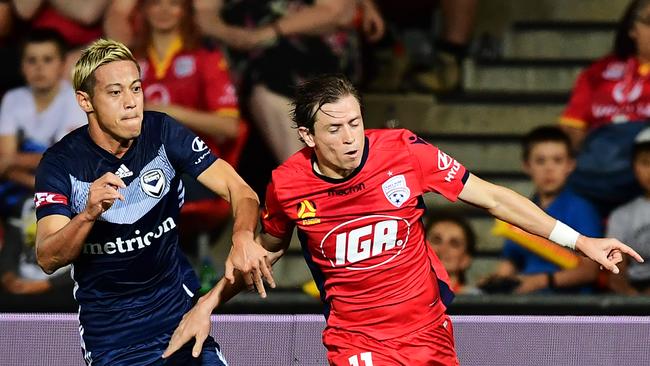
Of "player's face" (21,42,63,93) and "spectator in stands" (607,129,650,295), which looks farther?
"player's face" (21,42,63,93)

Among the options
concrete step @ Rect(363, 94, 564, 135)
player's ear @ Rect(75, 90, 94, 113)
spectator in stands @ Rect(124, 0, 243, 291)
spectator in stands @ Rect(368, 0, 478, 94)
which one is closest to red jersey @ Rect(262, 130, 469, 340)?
player's ear @ Rect(75, 90, 94, 113)

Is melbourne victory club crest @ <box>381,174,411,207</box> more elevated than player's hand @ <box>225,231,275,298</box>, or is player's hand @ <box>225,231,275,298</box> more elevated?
melbourne victory club crest @ <box>381,174,411,207</box>

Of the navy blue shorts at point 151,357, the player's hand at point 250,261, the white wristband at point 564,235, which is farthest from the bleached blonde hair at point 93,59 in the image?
the white wristband at point 564,235

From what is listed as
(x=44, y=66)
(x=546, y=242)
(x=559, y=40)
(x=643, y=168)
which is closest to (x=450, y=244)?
(x=546, y=242)

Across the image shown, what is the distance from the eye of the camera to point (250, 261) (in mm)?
4492

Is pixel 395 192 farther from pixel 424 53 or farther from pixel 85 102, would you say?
pixel 424 53

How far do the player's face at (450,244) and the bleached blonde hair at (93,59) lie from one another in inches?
117

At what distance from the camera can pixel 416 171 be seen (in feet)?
16.1

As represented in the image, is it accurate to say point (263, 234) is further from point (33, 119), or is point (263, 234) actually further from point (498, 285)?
point (33, 119)

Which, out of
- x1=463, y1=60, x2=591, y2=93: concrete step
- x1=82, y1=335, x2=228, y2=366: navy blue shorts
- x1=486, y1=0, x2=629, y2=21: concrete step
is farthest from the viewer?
x1=486, y1=0, x2=629, y2=21: concrete step

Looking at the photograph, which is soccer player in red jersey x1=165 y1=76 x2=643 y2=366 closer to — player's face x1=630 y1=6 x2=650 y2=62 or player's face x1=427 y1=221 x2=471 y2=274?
player's face x1=427 y1=221 x2=471 y2=274

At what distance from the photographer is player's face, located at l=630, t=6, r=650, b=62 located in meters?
7.62

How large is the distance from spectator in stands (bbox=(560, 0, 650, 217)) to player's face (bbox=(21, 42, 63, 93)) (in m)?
3.04

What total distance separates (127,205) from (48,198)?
1.02 feet
